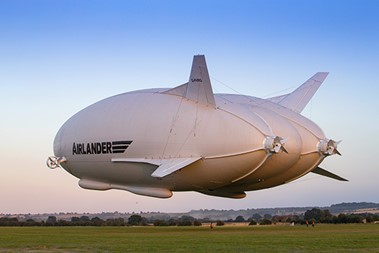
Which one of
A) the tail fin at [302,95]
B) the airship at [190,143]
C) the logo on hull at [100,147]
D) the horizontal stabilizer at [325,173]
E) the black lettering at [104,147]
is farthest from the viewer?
the tail fin at [302,95]

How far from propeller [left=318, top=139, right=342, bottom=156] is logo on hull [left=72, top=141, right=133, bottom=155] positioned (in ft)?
45.5

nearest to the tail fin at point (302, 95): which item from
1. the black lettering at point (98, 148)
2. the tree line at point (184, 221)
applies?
the tree line at point (184, 221)

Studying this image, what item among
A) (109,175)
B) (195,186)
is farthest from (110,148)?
(195,186)

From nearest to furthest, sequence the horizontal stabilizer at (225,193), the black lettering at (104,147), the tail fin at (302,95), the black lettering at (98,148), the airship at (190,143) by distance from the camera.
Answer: the airship at (190,143) < the black lettering at (104,147) < the black lettering at (98,148) < the horizontal stabilizer at (225,193) < the tail fin at (302,95)

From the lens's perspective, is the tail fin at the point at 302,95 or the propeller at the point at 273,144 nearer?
the propeller at the point at 273,144

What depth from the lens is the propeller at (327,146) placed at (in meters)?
46.6

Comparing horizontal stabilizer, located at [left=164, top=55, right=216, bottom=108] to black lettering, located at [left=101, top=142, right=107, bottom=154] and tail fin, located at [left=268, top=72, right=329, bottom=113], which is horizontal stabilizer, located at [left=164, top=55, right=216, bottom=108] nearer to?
black lettering, located at [left=101, top=142, right=107, bottom=154]

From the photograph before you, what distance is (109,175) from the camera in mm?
46812

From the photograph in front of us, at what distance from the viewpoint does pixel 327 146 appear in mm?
46625

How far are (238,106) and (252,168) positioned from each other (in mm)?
4664

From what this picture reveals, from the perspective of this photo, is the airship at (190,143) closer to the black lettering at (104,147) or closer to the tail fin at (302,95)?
the black lettering at (104,147)

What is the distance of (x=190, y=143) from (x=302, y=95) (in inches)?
668

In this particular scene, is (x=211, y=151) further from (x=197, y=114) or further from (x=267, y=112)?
(x=267, y=112)

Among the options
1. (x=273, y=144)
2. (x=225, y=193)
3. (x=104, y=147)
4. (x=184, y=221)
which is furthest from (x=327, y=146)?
(x=184, y=221)
